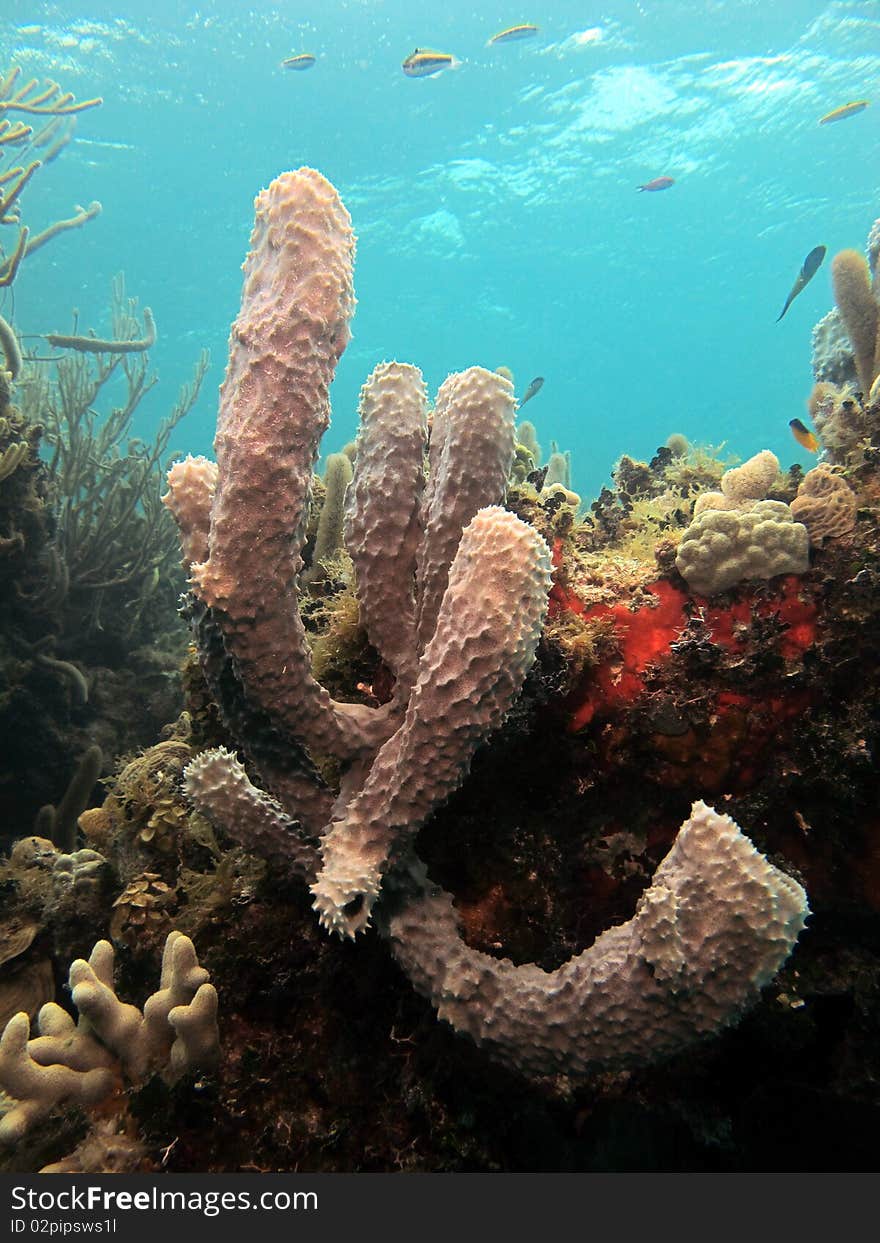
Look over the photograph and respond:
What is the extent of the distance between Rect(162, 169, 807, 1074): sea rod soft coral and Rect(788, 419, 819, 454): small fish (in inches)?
122

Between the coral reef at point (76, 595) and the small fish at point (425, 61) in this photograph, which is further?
the small fish at point (425, 61)

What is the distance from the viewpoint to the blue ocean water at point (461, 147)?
2391 cm

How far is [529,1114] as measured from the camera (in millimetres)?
2053

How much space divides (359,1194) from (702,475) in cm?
397

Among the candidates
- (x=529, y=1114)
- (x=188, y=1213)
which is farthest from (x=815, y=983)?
(x=188, y=1213)

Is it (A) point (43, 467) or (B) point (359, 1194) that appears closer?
(B) point (359, 1194)

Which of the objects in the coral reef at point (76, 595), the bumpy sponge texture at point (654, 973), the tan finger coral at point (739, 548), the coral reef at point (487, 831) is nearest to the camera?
the bumpy sponge texture at point (654, 973)

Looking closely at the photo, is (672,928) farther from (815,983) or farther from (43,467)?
(43,467)

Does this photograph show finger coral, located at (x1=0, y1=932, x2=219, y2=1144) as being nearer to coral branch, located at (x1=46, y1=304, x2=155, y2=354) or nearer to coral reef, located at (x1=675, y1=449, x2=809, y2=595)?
coral reef, located at (x1=675, y1=449, x2=809, y2=595)

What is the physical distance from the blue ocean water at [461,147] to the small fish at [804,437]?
8560mm

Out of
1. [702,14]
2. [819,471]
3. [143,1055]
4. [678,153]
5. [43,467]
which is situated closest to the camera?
[143,1055]

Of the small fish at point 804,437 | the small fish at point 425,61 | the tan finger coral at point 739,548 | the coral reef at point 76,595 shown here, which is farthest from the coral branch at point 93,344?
the tan finger coral at point 739,548

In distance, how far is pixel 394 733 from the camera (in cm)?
208

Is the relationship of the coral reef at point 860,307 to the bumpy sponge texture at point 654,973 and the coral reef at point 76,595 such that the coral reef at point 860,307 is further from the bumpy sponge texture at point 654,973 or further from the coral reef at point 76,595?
the coral reef at point 76,595
